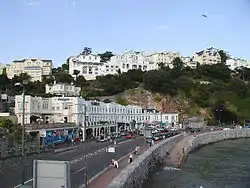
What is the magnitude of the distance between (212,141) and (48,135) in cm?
4436

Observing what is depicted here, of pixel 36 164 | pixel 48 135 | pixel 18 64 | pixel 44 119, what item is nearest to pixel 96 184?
pixel 36 164

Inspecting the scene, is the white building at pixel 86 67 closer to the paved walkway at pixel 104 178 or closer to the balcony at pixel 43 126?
the balcony at pixel 43 126

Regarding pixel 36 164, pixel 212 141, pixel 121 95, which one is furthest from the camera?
pixel 121 95

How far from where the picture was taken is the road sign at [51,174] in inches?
427

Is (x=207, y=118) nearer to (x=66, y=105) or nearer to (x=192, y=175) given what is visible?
(x=66, y=105)

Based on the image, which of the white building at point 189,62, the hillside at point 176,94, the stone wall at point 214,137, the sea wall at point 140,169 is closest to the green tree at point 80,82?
the hillside at point 176,94

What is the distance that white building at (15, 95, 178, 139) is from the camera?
6084 centimetres

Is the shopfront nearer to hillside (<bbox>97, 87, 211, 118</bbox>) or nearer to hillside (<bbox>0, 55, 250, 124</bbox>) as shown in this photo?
hillside (<bbox>0, 55, 250, 124</bbox>)

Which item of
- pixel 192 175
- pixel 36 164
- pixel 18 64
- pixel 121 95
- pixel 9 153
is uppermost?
pixel 18 64

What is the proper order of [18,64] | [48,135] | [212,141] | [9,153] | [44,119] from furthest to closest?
[18,64]
[212,141]
[44,119]
[48,135]
[9,153]

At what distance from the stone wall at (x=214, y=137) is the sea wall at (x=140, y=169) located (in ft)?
41.1

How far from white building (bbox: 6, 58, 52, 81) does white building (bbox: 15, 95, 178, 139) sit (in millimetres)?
59739

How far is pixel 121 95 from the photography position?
111500 mm

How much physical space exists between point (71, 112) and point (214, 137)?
121 feet
